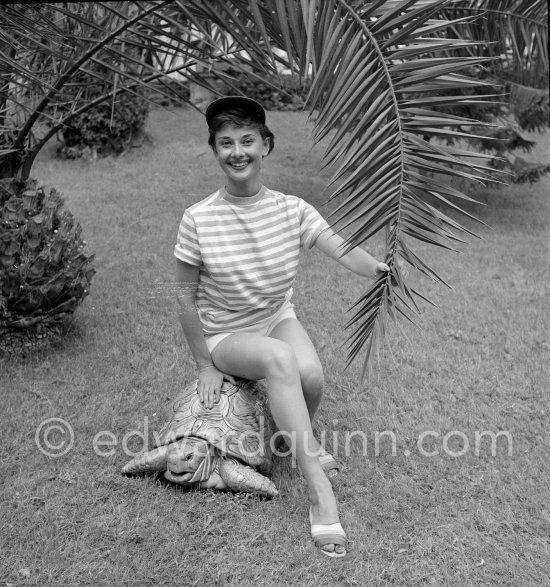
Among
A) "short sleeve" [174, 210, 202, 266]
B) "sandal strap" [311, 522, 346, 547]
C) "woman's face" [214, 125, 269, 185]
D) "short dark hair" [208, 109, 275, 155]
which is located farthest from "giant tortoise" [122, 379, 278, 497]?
"short dark hair" [208, 109, 275, 155]

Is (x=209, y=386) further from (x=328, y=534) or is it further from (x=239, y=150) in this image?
(x=239, y=150)

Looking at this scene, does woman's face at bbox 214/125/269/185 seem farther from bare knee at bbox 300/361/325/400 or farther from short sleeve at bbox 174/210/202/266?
bare knee at bbox 300/361/325/400

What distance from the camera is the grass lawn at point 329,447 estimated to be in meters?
2.38

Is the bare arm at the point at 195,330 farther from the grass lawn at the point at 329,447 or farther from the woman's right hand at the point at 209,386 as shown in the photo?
the grass lawn at the point at 329,447

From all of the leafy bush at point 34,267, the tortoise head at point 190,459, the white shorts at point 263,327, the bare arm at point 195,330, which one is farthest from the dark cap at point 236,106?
the leafy bush at point 34,267

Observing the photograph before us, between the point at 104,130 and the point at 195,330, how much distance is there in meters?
6.52

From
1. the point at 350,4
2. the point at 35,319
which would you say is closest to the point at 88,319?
the point at 35,319

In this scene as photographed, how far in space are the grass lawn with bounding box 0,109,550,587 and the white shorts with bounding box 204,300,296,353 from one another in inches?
23.6

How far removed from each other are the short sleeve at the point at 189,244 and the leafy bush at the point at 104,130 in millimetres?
6185

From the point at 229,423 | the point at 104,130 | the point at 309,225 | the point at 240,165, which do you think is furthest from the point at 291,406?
the point at 104,130

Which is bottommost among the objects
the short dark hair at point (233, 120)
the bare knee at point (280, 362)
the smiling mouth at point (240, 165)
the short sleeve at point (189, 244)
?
the bare knee at point (280, 362)

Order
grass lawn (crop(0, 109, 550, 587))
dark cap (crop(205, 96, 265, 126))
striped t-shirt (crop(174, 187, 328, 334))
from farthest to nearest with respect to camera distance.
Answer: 1. striped t-shirt (crop(174, 187, 328, 334))
2. dark cap (crop(205, 96, 265, 126))
3. grass lawn (crop(0, 109, 550, 587))

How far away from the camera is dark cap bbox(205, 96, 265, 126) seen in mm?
2506

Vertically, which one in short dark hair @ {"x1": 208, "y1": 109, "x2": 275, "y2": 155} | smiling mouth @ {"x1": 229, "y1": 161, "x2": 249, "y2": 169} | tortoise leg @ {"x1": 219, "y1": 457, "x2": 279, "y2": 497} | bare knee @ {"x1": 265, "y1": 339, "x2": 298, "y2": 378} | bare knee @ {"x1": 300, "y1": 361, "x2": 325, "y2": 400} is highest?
short dark hair @ {"x1": 208, "y1": 109, "x2": 275, "y2": 155}
